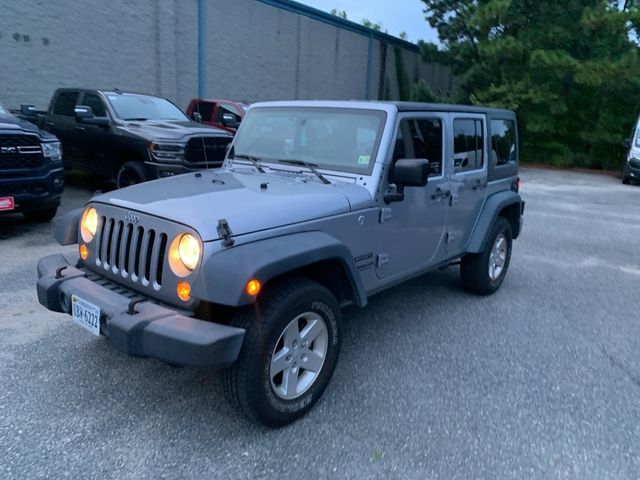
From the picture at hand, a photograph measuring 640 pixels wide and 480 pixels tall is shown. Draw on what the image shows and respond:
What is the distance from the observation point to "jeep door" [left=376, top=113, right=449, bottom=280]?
12.5ft

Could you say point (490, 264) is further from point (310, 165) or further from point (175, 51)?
point (175, 51)

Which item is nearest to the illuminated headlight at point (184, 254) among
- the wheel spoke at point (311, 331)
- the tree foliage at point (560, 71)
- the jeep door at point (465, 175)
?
the wheel spoke at point (311, 331)

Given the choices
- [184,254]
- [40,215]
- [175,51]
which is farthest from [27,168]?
[175,51]

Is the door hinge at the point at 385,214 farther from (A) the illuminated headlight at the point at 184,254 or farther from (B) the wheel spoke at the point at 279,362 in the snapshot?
(A) the illuminated headlight at the point at 184,254

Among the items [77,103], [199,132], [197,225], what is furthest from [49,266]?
[77,103]

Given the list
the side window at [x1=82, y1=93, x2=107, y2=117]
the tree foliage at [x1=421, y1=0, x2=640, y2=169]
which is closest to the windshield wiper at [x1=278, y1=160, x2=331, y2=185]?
the side window at [x1=82, y1=93, x2=107, y2=117]

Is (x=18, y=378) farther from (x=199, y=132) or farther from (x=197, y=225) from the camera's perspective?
(x=199, y=132)

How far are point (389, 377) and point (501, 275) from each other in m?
2.45

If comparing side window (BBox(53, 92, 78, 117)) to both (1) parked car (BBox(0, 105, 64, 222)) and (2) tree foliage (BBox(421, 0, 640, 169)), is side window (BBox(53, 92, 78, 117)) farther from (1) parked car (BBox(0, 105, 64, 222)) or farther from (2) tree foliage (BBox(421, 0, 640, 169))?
(2) tree foliage (BBox(421, 0, 640, 169))

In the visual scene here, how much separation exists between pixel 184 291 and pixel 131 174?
5.95m

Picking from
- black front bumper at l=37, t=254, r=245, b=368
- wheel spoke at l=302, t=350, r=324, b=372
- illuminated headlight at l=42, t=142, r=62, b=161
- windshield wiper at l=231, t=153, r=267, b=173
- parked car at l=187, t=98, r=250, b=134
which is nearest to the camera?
black front bumper at l=37, t=254, r=245, b=368

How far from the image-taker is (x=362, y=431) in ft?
9.83

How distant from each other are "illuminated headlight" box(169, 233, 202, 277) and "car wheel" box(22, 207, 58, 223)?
530cm

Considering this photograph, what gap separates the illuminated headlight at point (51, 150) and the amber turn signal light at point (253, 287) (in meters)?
5.25
